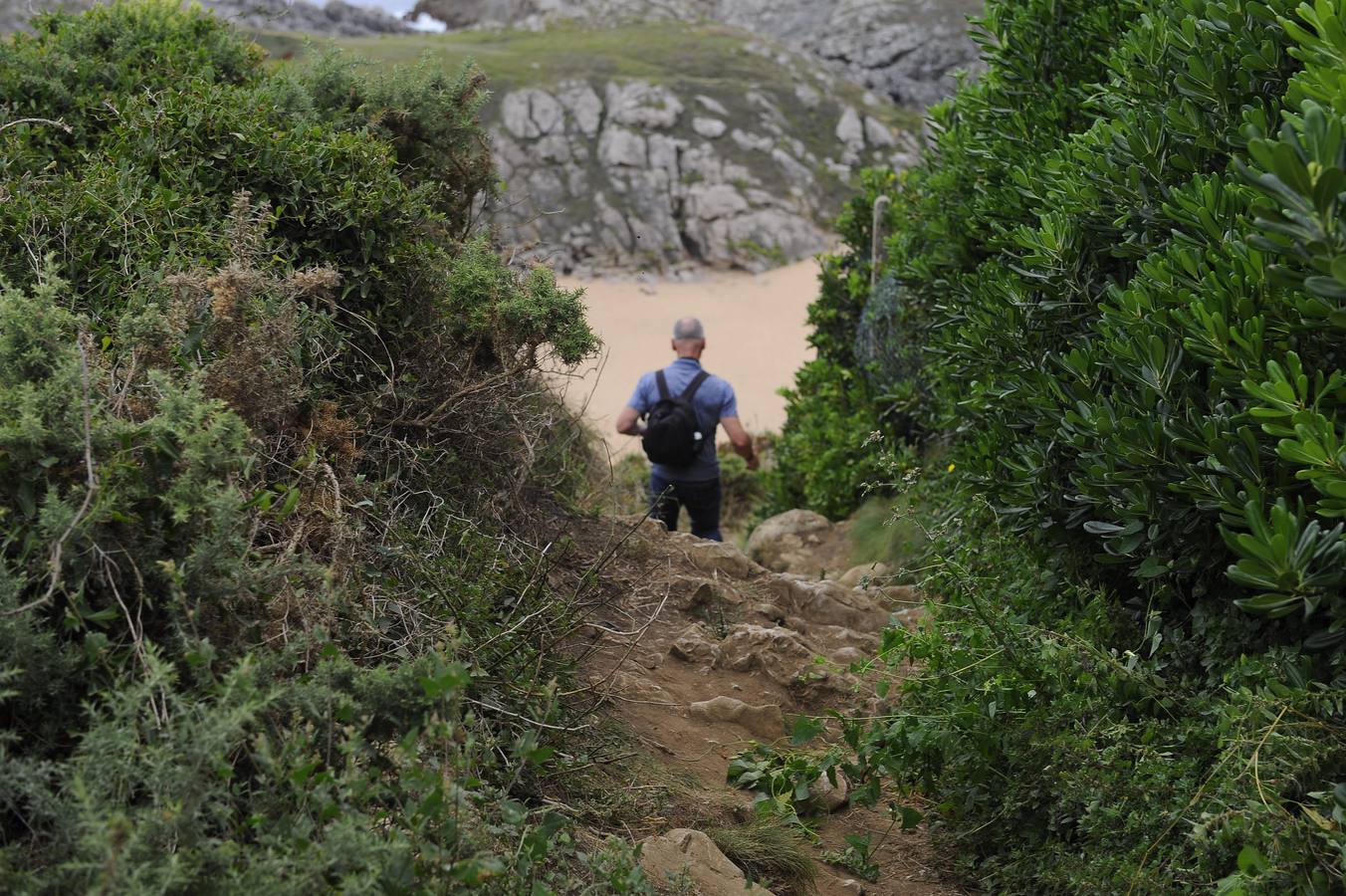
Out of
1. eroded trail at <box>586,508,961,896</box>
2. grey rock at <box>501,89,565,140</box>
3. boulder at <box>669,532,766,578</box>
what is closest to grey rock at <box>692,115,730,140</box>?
grey rock at <box>501,89,565,140</box>

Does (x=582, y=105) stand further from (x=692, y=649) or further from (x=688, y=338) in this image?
(x=692, y=649)

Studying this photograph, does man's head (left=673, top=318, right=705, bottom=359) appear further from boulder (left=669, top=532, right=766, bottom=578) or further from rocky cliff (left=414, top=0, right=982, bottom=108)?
rocky cliff (left=414, top=0, right=982, bottom=108)

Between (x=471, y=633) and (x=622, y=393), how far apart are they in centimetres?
1513

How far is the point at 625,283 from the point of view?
2434 cm

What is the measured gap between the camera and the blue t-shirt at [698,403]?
23.6 feet

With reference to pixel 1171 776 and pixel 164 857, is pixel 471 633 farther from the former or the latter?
pixel 1171 776

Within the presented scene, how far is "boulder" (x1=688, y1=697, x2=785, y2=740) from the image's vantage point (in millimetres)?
4723

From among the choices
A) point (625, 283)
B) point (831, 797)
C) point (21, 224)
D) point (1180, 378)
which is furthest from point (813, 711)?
point (625, 283)

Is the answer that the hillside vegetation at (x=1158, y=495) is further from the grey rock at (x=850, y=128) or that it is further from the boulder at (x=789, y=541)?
the grey rock at (x=850, y=128)

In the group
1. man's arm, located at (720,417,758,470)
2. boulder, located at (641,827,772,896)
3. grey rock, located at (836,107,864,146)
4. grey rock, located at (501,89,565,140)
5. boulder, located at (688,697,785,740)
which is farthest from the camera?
grey rock, located at (836,107,864,146)

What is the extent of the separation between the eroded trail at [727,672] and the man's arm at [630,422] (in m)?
0.86

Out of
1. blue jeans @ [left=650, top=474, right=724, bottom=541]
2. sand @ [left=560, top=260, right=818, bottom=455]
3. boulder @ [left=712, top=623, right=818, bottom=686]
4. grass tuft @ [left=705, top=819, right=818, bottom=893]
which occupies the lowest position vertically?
sand @ [left=560, top=260, right=818, bottom=455]

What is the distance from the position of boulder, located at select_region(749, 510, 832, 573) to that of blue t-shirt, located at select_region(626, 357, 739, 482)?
111 centimetres

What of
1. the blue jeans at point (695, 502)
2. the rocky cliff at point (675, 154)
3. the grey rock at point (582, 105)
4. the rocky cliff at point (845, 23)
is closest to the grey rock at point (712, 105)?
the rocky cliff at point (675, 154)
